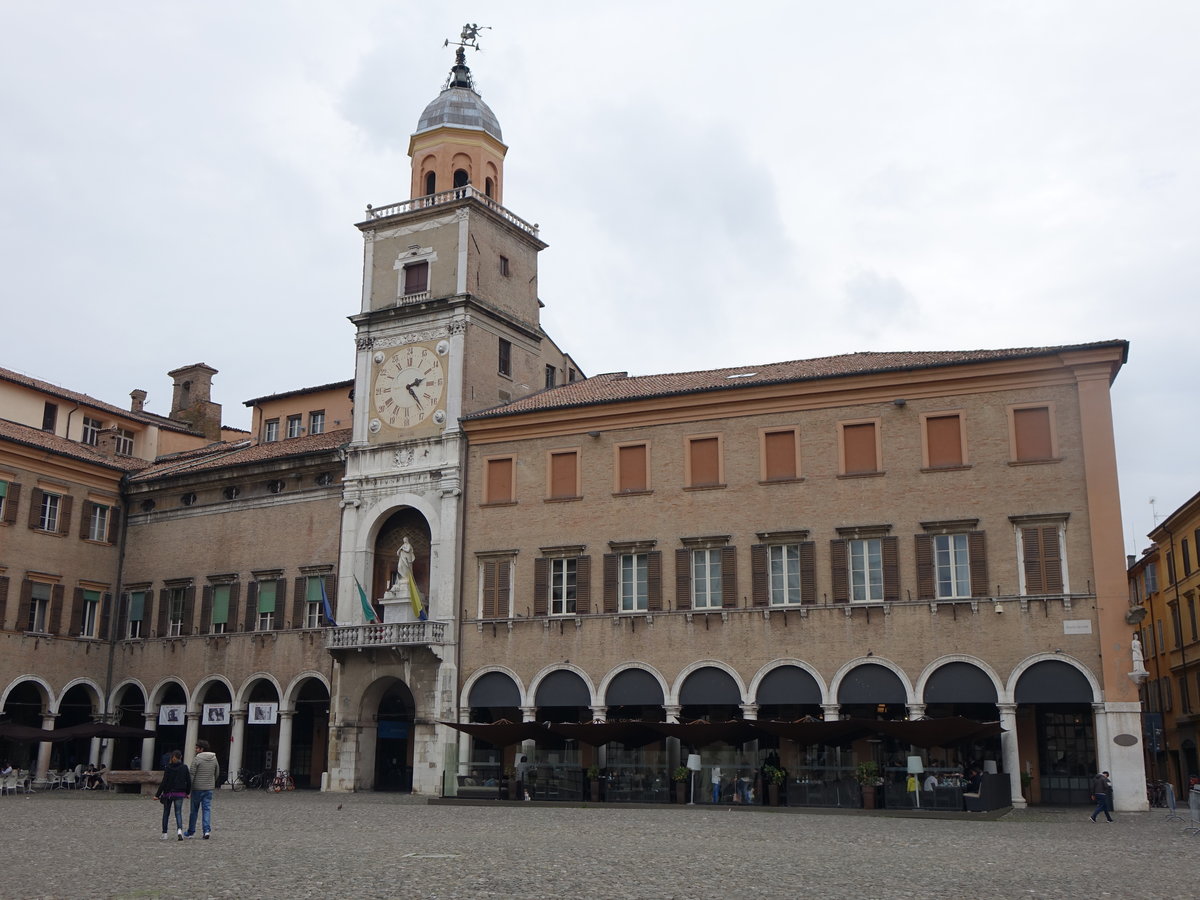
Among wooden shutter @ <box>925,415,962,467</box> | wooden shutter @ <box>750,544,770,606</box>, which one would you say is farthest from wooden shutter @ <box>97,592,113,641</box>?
wooden shutter @ <box>925,415,962,467</box>

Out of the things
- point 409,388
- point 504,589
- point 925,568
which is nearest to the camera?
point 925,568

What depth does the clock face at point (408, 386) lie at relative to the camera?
44.4m

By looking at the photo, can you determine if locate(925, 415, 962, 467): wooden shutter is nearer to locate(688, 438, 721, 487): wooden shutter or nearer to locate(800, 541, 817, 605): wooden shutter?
locate(800, 541, 817, 605): wooden shutter

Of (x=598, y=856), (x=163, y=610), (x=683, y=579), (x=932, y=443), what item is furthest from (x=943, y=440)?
(x=163, y=610)

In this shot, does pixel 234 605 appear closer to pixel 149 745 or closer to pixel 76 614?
pixel 149 745

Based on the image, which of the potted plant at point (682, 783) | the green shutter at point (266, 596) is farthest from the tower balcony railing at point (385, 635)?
the potted plant at point (682, 783)

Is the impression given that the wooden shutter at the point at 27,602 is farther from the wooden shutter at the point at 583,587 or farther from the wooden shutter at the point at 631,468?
the wooden shutter at the point at 631,468

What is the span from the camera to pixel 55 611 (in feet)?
158

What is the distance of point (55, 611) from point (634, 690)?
23735 millimetres

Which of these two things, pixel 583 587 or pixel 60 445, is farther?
pixel 60 445

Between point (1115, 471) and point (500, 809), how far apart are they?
1882 cm

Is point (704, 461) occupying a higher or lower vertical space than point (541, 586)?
higher

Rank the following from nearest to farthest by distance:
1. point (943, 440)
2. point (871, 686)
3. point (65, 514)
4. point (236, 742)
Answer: point (871, 686), point (943, 440), point (236, 742), point (65, 514)

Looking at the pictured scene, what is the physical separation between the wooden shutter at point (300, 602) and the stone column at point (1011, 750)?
2438cm
